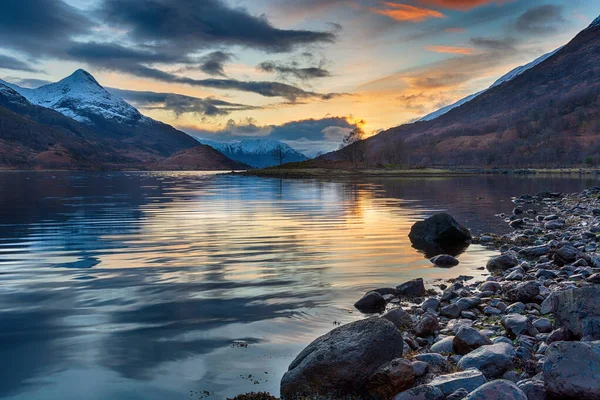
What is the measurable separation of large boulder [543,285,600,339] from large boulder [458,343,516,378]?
4.78 ft

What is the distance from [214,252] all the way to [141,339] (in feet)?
38.7

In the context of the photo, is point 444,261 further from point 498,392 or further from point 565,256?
point 498,392

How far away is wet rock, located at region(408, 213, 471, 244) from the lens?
26828 mm

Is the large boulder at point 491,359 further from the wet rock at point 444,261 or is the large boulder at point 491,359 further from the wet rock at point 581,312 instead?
the wet rock at point 444,261

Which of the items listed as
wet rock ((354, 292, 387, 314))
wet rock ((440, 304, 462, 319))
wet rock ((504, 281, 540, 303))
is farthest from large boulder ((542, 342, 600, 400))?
wet rock ((354, 292, 387, 314))

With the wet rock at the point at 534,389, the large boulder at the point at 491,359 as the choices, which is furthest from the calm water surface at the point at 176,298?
the wet rock at the point at 534,389

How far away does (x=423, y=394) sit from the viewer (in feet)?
25.4

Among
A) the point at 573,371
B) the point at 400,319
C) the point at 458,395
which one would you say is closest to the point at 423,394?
the point at 458,395

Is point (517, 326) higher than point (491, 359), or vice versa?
point (491, 359)

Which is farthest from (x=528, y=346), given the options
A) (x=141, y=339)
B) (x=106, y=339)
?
(x=106, y=339)

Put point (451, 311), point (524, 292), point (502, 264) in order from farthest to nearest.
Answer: point (502, 264)
point (524, 292)
point (451, 311)

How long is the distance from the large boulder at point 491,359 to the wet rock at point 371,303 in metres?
5.35

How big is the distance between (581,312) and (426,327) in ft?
11.0

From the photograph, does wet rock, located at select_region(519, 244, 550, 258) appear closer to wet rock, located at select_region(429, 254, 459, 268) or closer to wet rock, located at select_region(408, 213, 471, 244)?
wet rock, located at select_region(429, 254, 459, 268)
